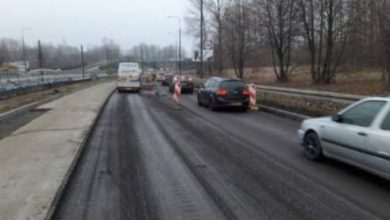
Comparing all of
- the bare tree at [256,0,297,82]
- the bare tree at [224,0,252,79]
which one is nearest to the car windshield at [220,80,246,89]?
the bare tree at [256,0,297,82]

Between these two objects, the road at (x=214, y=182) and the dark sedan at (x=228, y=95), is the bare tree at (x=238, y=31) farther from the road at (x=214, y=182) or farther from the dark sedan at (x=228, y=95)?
the road at (x=214, y=182)

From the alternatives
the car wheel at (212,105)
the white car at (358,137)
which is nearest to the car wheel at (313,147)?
the white car at (358,137)

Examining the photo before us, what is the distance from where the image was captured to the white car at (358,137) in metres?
8.22

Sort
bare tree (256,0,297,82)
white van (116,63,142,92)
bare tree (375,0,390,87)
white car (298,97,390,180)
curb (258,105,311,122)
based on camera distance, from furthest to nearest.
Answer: white van (116,63,142,92) → bare tree (256,0,297,82) → bare tree (375,0,390,87) → curb (258,105,311,122) → white car (298,97,390,180)

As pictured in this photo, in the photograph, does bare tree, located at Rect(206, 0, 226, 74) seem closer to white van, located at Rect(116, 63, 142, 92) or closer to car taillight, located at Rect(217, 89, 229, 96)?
white van, located at Rect(116, 63, 142, 92)

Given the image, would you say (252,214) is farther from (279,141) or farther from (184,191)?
(279,141)

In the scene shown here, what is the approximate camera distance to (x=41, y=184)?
8359 millimetres

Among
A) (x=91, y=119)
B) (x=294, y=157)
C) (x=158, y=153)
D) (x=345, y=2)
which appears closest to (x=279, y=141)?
(x=294, y=157)

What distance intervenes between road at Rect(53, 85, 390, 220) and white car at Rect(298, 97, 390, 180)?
0.28m

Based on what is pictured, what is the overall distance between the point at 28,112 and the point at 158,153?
13277 millimetres

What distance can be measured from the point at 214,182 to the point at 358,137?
255cm

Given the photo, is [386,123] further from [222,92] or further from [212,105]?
[212,105]

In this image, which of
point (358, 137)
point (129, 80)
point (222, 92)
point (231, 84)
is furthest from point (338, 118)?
point (129, 80)

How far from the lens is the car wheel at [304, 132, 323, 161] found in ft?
34.0
